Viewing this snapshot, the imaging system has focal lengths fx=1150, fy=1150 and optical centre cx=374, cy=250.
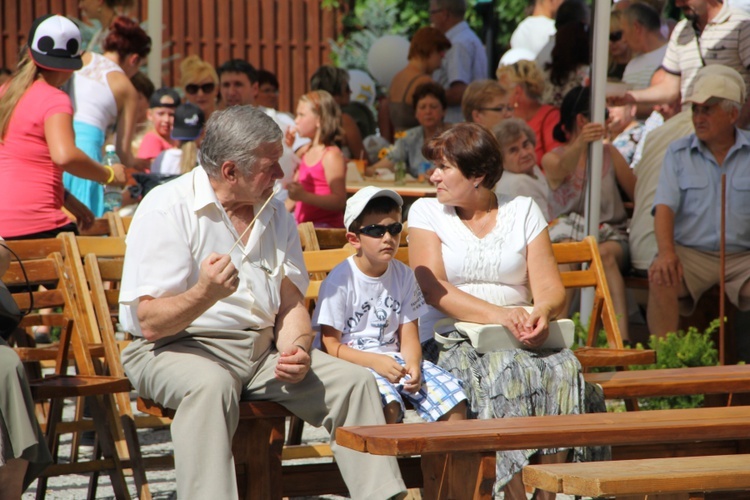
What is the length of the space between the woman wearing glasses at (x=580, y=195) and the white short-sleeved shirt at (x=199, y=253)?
10.1 feet

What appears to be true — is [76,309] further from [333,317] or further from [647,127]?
[647,127]

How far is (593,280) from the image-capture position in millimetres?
5309

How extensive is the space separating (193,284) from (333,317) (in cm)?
54

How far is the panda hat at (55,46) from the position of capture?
221 inches

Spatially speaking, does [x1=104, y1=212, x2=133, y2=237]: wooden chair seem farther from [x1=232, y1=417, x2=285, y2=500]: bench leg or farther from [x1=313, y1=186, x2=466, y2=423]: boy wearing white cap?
[x1=232, y1=417, x2=285, y2=500]: bench leg

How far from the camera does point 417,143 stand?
9344mm

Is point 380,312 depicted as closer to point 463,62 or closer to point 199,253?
point 199,253

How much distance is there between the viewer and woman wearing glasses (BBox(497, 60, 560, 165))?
7.53 m

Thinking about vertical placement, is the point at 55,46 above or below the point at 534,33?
below

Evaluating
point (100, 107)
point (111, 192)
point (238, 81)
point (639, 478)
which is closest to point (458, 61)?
point (238, 81)

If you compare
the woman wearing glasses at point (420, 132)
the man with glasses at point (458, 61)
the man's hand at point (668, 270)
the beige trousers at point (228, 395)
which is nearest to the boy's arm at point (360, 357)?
the beige trousers at point (228, 395)

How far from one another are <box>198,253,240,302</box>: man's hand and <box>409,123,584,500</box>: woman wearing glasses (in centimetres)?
106

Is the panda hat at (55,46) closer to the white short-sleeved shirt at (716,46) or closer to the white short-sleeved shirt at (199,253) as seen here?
the white short-sleeved shirt at (199,253)

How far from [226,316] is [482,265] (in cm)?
110
